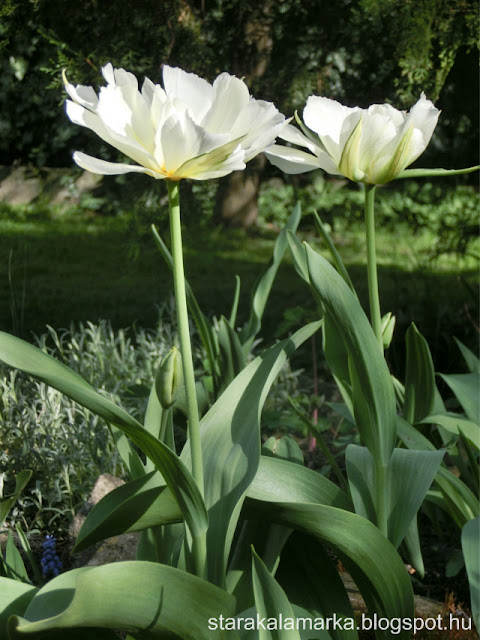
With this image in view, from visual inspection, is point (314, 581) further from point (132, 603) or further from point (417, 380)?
point (417, 380)

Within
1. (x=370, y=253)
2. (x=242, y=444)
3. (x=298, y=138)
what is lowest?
(x=242, y=444)

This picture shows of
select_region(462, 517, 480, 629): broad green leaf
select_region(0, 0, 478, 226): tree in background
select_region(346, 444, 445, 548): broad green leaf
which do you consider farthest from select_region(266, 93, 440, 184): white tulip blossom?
select_region(0, 0, 478, 226): tree in background

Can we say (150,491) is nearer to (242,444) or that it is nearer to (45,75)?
(242,444)

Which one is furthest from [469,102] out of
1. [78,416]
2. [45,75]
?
[78,416]

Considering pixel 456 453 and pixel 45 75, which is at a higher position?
pixel 45 75

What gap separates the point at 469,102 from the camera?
3426mm

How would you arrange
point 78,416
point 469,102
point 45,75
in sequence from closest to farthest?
1. point 78,416
2. point 45,75
3. point 469,102

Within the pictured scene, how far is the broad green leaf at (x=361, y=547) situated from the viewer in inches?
44.3

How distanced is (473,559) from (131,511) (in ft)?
1.84

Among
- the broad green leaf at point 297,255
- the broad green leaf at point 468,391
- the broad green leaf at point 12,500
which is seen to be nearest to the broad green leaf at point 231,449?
the broad green leaf at point 12,500

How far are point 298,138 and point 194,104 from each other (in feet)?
0.77

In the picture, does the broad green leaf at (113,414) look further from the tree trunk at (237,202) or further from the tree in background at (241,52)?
the tree trunk at (237,202)

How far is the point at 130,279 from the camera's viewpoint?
3.26 m

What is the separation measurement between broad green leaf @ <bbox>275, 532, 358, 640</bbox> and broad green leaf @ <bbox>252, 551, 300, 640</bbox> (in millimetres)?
292
